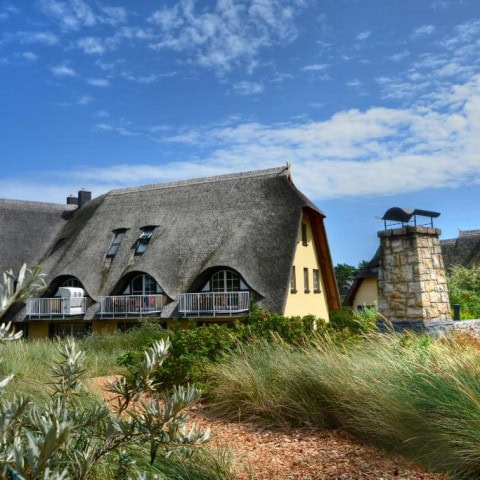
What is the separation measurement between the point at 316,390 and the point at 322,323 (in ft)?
17.7

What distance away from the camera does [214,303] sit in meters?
19.8

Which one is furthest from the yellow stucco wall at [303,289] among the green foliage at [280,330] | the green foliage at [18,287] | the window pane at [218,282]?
the green foliage at [18,287]

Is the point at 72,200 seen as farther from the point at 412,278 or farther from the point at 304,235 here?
the point at 412,278

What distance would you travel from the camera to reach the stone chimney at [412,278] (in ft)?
36.9

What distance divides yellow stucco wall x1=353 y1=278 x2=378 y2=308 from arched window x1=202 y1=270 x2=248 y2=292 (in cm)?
1404

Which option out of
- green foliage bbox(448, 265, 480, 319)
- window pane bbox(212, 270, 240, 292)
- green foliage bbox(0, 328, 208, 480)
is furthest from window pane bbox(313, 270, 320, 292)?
green foliage bbox(0, 328, 208, 480)

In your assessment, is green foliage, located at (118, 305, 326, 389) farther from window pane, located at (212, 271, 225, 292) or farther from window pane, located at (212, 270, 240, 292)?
window pane, located at (212, 271, 225, 292)

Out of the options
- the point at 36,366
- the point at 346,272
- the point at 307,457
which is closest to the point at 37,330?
the point at 36,366

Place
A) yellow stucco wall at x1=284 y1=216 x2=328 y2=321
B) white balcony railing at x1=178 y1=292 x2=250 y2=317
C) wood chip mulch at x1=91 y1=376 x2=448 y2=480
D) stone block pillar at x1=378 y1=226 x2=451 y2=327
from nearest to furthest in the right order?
wood chip mulch at x1=91 y1=376 x2=448 y2=480, stone block pillar at x1=378 y1=226 x2=451 y2=327, white balcony railing at x1=178 y1=292 x2=250 y2=317, yellow stucco wall at x1=284 y1=216 x2=328 y2=321

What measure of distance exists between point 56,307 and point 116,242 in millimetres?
3669

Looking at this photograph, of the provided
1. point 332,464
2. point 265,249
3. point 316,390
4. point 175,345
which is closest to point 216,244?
point 265,249

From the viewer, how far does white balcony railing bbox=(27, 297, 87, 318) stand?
74.0 feet

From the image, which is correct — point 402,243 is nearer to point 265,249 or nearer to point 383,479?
point 383,479

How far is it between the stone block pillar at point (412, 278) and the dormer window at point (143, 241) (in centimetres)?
1324
